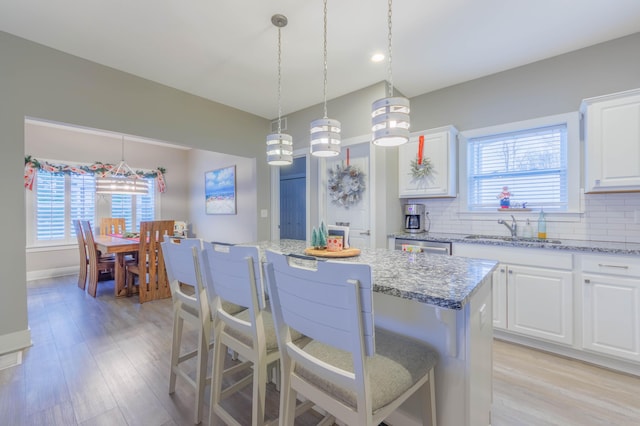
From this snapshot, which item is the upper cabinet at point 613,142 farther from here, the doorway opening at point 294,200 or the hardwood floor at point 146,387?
the doorway opening at point 294,200

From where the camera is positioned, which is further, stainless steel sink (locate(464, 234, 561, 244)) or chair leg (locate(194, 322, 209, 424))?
stainless steel sink (locate(464, 234, 561, 244))

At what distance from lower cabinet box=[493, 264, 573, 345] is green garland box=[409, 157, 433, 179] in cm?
130

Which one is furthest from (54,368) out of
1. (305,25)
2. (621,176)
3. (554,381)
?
(621,176)

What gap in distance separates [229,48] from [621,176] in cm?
363

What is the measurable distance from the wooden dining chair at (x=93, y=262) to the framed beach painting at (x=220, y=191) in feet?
7.02

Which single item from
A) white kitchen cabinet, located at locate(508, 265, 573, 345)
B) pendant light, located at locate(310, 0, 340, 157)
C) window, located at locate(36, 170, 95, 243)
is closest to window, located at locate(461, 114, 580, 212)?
white kitchen cabinet, located at locate(508, 265, 573, 345)

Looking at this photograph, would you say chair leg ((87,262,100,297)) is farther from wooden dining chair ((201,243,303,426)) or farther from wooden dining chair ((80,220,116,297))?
wooden dining chair ((201,243,303,426))

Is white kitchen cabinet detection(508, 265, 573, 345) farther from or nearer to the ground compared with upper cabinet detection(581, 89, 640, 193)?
nearer to the ground

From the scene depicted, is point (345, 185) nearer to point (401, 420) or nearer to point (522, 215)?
point (522, 215)

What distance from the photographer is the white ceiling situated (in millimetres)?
2146

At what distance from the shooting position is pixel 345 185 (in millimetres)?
3721

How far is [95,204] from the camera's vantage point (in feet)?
18.5

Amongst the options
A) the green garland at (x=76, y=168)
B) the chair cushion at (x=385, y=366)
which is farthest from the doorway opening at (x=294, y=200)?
the green garland at (x=76, y=168)

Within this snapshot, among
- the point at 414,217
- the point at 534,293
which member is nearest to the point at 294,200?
the point at 414,217
